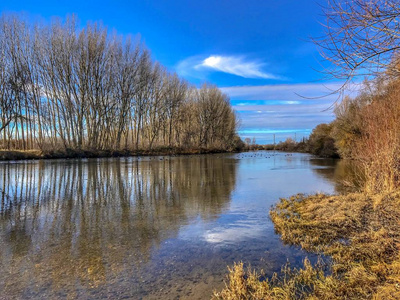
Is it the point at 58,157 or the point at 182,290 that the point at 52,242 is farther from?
the point at 58,157

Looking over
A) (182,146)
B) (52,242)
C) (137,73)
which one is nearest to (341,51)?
(52,242)

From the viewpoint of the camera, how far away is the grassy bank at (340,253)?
112 inches

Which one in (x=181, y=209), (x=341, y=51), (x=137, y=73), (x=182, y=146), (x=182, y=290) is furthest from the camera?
(x=182, y=146)

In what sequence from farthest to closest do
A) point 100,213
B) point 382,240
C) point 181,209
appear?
1. point 181,209
2. point 100,213
3. point 382,240

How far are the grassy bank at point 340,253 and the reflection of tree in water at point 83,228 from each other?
5.72 feet

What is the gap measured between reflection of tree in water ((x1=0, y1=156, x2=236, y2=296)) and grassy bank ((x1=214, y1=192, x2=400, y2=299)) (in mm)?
1743

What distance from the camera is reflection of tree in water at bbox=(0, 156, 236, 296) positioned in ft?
11.2

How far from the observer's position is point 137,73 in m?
36.5

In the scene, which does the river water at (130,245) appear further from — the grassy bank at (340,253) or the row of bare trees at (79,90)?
the row of bare trees at (79,90)

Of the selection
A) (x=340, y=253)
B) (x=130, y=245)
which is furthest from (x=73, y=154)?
(x=340, y=253)

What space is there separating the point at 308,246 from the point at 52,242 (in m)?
4.35

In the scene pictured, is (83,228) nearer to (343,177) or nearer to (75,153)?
(343,177)

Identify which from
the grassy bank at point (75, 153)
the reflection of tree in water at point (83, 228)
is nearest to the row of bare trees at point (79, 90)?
the grassy bank at point (75, 153)

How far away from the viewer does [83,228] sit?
17.5 ft
